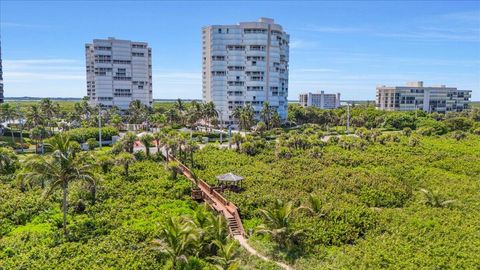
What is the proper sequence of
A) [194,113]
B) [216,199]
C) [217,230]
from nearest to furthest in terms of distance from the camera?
[217,230], [216,199], [194,113]

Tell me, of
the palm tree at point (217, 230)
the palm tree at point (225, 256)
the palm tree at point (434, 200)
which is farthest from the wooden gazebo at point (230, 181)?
the palm tree at point (434, 200)

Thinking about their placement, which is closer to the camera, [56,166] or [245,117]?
[56,166]

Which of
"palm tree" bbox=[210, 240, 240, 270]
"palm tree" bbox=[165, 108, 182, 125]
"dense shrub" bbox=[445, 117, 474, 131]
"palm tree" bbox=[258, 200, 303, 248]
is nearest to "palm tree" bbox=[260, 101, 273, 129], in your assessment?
"palm tree" bbox=[165, 108, 182, 125]

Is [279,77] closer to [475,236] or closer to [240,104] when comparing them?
[240,104]

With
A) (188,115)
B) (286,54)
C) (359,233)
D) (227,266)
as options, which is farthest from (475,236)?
(286,54)

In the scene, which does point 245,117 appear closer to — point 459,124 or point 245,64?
point 245,64

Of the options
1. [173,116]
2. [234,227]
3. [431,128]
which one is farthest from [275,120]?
[234,227]

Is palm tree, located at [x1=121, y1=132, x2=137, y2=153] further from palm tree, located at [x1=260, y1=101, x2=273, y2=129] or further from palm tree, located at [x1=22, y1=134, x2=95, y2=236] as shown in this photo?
palm tree, located at [x1=260, y1=101, x2=273, y2=129]
